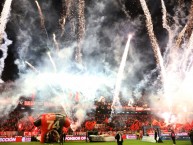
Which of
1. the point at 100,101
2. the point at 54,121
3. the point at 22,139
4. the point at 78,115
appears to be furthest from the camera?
the point at 100,101

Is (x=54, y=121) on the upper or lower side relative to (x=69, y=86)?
lower

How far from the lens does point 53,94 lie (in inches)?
2594

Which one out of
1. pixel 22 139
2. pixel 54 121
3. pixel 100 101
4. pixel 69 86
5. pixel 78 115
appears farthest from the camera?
pixel 100 101

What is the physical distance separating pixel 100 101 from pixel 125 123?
1060 centimetres

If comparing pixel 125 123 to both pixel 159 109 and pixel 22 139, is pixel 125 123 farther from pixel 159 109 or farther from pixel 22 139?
pixel 22 139

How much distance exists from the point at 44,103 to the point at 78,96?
8371 millimetres

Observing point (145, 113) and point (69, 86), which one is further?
point (145, 113)

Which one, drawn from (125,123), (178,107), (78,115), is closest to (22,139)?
(78,115)

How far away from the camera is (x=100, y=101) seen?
75188 millimetres

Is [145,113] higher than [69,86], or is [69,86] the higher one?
[69,86]

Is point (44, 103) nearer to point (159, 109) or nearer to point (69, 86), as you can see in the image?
point (69, 86)

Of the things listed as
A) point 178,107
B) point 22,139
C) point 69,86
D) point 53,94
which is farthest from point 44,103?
point 178,107

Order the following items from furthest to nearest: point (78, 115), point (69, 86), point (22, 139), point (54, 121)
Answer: point (69, 86)
point (78, 115)
point (22, 139)
point (54, 121)

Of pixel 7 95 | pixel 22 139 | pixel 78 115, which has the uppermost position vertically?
pixel 7 95
